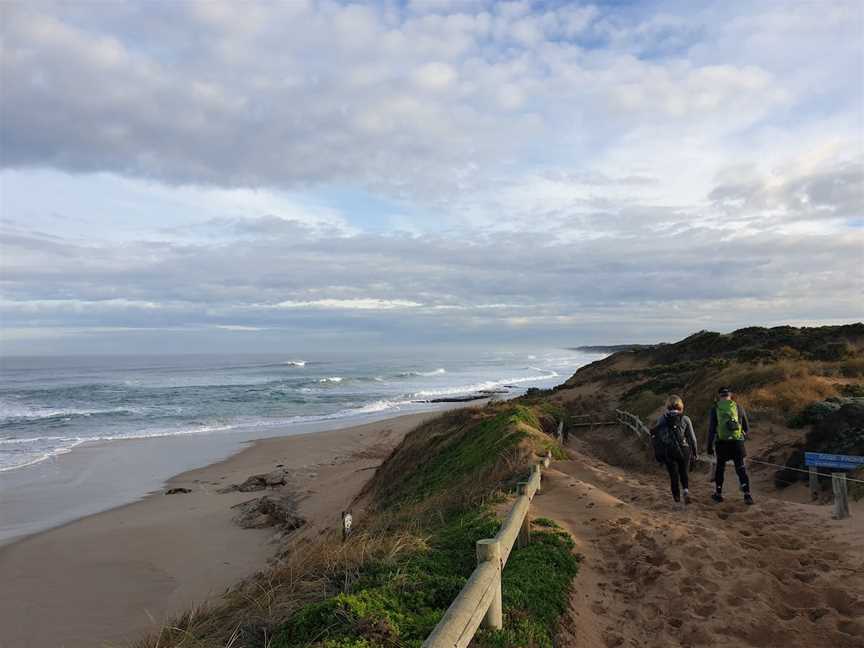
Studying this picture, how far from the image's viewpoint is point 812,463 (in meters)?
8.59

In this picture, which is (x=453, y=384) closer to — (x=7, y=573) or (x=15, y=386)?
(x=15, y=386)

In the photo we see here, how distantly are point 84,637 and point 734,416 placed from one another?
9.43 meters

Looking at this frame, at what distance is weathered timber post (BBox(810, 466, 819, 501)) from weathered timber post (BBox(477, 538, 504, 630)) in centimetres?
726

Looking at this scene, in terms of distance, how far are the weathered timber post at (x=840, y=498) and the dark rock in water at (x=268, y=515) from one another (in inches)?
368

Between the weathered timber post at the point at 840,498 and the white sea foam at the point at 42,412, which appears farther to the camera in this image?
the white sea foam at the point at 42,412

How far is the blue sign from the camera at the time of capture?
8.12m

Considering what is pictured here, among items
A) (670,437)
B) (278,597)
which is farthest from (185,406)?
(278,597)

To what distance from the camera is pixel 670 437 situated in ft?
29.2

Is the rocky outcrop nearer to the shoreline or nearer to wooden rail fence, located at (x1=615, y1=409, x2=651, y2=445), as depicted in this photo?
the shoreline

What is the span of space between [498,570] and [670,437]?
19.6 ft

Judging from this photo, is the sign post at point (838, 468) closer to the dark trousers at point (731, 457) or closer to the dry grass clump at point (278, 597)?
the dark trousers at point (731, 457)

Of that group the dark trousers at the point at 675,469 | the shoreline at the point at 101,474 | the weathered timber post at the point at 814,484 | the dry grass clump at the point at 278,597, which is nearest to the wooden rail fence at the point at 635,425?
the weathered timber post at the point at 814,484

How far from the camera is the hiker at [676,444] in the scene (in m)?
8.72

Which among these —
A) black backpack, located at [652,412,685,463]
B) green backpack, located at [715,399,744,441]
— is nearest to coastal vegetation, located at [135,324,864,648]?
black backpack, located at [652,412,685,463]
